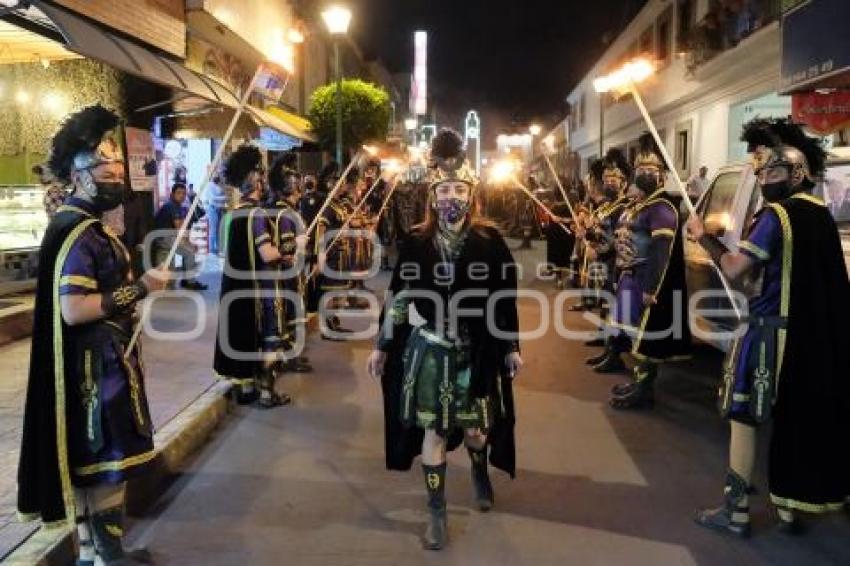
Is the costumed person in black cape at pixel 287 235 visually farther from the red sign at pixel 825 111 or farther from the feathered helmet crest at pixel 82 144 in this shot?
the red sign at pixel 825 111

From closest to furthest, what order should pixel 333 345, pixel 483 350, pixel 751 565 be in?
pixel 751 565 → pixel 483 350 → pixel 333 345

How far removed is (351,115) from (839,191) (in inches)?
705

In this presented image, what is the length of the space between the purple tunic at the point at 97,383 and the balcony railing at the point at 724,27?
585 inches

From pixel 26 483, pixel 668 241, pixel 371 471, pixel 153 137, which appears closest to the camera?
pixel 26 483

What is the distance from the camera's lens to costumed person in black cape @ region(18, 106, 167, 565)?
379cm

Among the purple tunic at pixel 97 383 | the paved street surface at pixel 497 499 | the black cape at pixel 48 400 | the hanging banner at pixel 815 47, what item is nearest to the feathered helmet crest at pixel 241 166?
the paved street surface at pixel 497 499

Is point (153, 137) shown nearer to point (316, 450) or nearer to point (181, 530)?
point (316, 450)

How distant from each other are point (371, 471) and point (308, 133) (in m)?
17.7

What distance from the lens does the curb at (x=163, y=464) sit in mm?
4047

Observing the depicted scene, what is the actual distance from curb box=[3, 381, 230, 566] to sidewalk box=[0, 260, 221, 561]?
0.25 ft

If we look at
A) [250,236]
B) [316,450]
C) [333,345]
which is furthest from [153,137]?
[316,450]

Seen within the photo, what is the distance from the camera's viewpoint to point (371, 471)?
5.64 meters

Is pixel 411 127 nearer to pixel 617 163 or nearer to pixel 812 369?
pixel 617 163

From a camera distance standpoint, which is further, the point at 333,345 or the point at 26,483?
the point at 333,345
